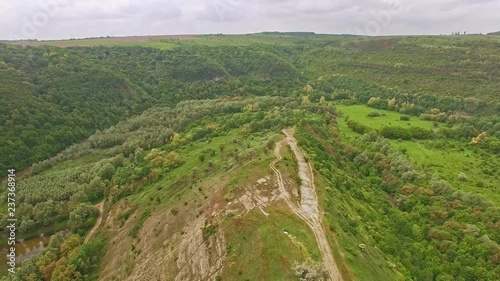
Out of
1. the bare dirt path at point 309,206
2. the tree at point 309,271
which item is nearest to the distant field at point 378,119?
the bare dirt path at point 309,206

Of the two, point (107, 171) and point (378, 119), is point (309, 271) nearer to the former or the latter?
point (107, 171)

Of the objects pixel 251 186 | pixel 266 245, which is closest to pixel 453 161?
pixel 251 186

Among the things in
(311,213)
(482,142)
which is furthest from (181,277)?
(482,142)

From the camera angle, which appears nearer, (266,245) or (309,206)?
(266,245)

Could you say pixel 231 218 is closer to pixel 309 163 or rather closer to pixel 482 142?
pixel 309 163

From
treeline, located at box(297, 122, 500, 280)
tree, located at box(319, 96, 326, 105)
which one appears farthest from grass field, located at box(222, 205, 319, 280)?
tree, located at box(319, 96, 326, 105)

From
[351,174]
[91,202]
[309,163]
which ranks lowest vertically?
[91,202]
